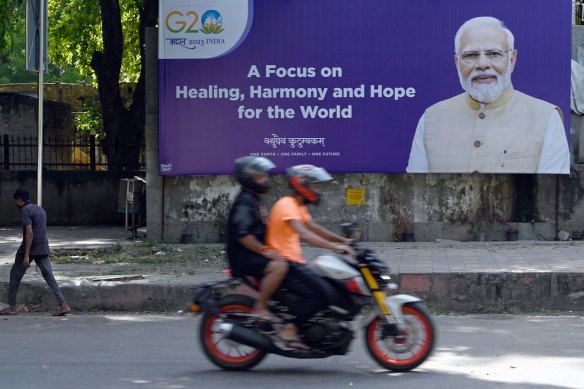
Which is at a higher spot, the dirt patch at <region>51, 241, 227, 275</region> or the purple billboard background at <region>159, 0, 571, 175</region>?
the purple billboard background at <region>159, 0, 571, 175</region>

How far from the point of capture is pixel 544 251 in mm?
13430

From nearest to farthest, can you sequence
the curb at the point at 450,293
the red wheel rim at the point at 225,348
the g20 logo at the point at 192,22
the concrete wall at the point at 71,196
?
the red wheel rim at the point at 225,348 → the curb at the point at 450,293 → the g20 logo at the point at 192,22 → the concrete wall at the point at 71,196

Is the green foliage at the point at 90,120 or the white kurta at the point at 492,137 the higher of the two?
the green foliage at the point at 90,120

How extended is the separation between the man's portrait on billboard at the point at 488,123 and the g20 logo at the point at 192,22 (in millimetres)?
3825

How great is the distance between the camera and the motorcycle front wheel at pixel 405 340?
6.91 m

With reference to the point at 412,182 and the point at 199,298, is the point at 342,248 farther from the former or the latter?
the point at 412,182

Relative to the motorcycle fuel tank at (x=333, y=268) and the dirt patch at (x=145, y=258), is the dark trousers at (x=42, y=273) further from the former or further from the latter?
the motorcycle fuel tank at (x=333, y=268)

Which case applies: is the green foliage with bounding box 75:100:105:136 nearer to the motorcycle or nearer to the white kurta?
the white kurta

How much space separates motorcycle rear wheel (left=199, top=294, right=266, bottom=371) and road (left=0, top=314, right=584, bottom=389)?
10cm

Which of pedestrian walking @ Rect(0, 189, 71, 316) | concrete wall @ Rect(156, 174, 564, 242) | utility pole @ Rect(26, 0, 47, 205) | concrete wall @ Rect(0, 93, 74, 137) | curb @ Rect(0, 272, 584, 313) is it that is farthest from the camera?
concrete wall @ Rect(0, 93, 74, 137)

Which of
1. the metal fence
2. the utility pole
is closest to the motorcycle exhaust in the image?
the utility pole

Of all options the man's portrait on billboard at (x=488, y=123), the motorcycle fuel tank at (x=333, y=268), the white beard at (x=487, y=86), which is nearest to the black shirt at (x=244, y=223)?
the motorcycle fuel tank at (x=333, y=268)

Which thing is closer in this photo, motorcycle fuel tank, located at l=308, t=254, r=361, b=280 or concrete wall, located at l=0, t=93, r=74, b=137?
motorcycle fuel tank, located at l=308, t=254, r=361, b=280

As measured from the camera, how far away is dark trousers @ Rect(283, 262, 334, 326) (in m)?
6.77
